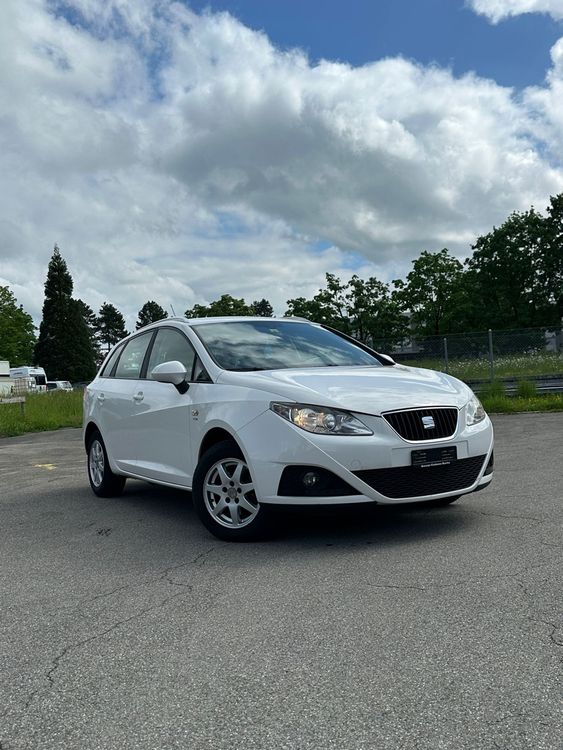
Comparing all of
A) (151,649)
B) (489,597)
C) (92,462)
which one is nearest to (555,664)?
(489,597)

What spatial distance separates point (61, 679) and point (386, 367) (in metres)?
3.82

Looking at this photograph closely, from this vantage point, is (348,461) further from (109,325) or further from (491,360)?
(109,325)

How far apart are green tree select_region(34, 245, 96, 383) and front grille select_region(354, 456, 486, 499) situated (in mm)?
83390

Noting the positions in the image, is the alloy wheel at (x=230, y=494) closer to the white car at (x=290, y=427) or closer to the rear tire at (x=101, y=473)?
the white car at (x=290, y=427)

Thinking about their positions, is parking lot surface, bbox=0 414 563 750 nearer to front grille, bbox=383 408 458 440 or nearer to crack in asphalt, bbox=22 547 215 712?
crack in asphalt, bbox=22 547 215 712

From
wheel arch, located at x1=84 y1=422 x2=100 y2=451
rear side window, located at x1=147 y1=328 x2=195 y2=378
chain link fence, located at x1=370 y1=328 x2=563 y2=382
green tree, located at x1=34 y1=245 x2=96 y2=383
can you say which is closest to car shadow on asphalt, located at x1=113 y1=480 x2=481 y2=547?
rear side window, located at x1=147 y1=328 x2=195 y2=378

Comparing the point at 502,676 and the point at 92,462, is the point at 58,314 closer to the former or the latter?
the point at 92,462

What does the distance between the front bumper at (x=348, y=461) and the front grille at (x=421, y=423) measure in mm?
52

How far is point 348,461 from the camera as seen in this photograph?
4.74 m

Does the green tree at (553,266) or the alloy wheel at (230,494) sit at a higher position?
the green tree at (553,266)

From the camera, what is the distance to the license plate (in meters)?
4.89

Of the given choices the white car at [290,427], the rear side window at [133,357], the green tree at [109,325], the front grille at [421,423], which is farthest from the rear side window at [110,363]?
the green tree at [109,325]

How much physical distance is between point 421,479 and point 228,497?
4.40 ft

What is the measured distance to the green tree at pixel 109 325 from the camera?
156750mm
